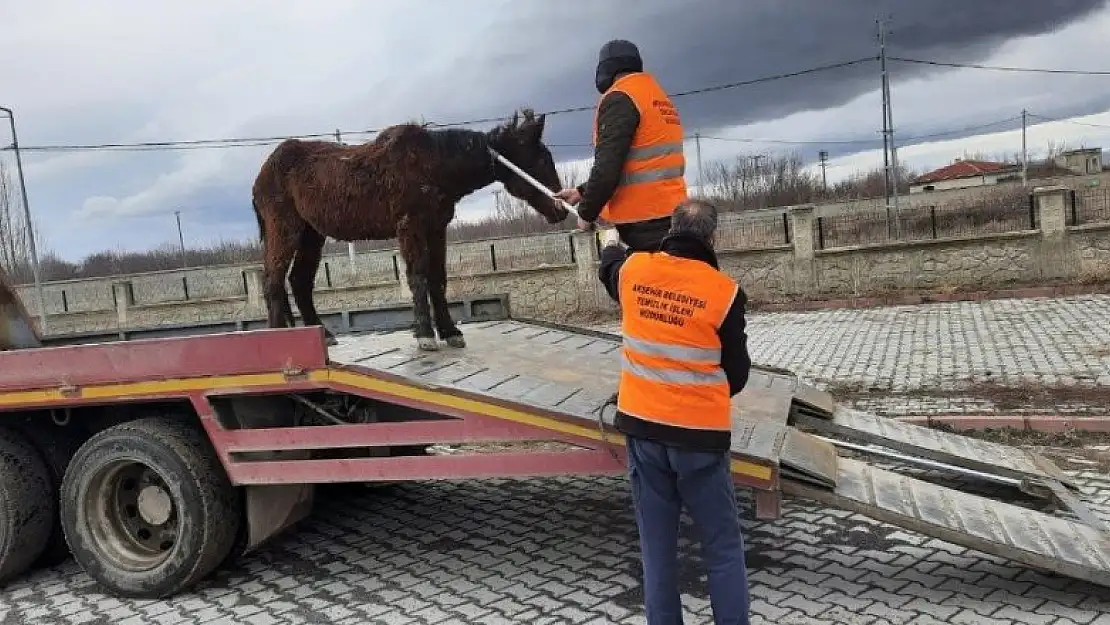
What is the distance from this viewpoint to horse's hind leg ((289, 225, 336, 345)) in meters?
5.73

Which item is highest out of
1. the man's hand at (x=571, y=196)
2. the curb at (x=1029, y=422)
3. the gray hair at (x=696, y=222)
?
the man's hand at (x=571, y=196)

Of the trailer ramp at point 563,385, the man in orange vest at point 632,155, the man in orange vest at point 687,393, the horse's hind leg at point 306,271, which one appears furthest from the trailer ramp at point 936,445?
the horse's hind leg at point 306,271

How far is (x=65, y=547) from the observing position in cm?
524

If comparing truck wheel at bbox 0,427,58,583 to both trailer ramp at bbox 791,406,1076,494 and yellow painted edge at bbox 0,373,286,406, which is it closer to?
yellow painted edge at bbox 0,373,286,406

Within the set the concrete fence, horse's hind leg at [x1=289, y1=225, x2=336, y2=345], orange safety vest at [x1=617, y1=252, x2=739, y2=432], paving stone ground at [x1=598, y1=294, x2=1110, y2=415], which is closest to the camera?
orange safety vest at [x1=617, y1=252, x2=739, y2=432]

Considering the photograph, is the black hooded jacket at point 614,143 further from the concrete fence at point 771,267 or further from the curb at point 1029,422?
the concrete fence at point 771,267

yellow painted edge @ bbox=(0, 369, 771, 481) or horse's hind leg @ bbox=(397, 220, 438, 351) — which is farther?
horse's hind leg @ bbox=(397, 220, 438, 351)

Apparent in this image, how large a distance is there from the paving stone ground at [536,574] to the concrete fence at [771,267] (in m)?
9.59

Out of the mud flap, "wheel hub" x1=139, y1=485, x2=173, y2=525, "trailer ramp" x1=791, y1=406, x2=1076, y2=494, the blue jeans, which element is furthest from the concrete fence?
the blue jeans

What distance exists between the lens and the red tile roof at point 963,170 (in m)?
66.1

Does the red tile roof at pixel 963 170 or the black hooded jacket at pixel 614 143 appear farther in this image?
the red tile roof at pixel 963 170

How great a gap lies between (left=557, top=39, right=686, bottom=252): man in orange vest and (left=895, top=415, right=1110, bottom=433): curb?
348 centimetres

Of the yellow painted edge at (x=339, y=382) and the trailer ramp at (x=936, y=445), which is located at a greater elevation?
the yellow painted edge at (x=339, y=382)

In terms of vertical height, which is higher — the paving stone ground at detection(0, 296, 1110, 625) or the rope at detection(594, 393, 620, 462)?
the rope at detection(594, 393, 620, 462)
